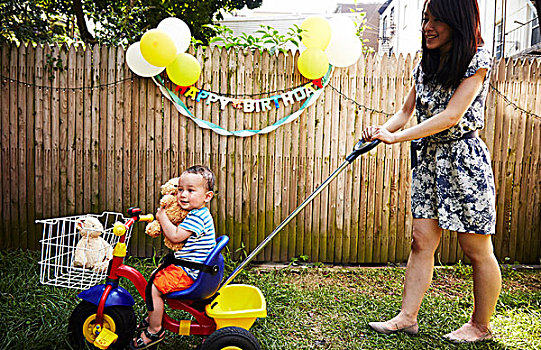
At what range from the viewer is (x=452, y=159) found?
238 cm

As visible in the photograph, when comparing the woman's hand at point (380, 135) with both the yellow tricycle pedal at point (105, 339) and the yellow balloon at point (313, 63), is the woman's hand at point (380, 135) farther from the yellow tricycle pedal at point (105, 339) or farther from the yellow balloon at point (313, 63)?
the yellow tricycle pedal at point (105, 339)

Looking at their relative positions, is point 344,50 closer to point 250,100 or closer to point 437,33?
point 250,100

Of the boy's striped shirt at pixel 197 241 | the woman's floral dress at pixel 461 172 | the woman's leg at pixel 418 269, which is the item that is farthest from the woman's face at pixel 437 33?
the boy's striped shirt at pixel 197 241

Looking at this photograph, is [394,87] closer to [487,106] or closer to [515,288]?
[487,106]

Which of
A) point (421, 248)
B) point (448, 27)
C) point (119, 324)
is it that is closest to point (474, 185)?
point (421, 248)

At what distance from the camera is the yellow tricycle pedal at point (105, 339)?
2.03 m

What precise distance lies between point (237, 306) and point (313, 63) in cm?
212

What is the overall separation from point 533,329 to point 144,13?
6.78 meters

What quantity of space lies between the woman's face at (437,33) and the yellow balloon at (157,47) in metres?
1.82

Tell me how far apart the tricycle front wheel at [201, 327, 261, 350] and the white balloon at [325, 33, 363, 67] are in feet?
7.98

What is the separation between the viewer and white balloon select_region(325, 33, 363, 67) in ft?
11.6

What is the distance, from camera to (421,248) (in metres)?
2.48

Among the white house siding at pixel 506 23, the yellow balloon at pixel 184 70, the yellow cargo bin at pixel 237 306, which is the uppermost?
the white house siding at pixel 506 23

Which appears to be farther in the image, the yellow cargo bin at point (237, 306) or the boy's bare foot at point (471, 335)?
the boy's bare foot at point (471, 335)
